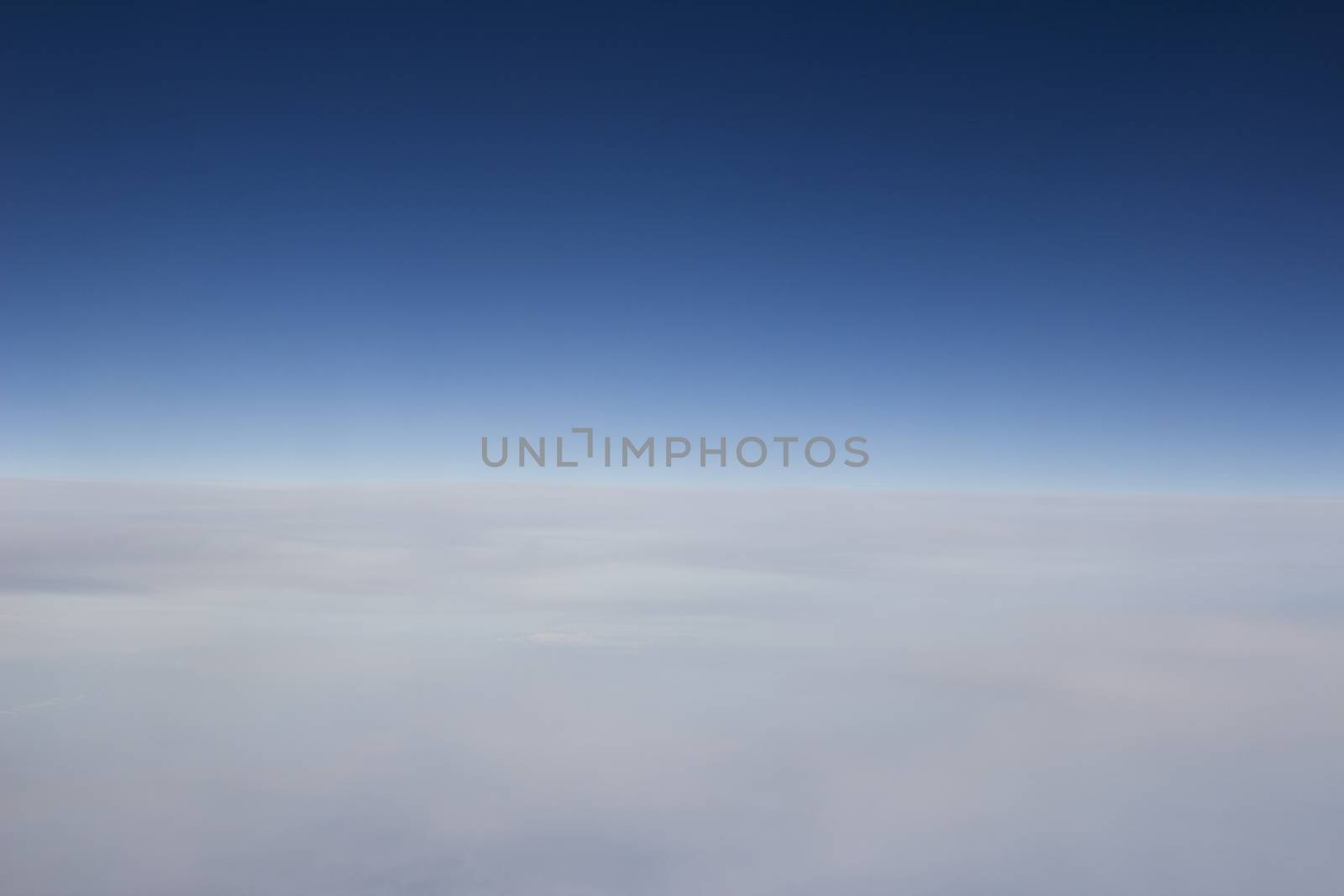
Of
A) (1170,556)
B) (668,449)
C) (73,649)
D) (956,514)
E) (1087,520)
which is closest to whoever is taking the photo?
(73,649)

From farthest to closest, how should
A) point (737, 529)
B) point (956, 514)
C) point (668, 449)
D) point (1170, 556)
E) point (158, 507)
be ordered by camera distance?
point (956, 514), point (158, 507), point (737, 529), point (1170, 556), point (668, 449)

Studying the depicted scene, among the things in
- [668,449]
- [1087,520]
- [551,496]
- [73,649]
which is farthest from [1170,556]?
[551,496]

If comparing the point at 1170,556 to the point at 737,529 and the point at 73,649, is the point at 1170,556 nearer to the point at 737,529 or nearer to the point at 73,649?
the point at 737,529

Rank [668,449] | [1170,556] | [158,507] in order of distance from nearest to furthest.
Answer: [668,449] → [1170,556] → [158,507]

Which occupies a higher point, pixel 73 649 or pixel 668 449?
pixel 668 449

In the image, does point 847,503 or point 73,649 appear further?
point 847,503

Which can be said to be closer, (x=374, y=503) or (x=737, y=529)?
(x=737, y=529)

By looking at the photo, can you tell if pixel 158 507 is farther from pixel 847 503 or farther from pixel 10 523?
pixel 847 503

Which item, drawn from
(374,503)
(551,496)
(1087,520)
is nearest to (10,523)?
(374,503)

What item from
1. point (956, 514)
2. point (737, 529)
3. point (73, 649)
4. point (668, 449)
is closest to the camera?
point (73, 649)
